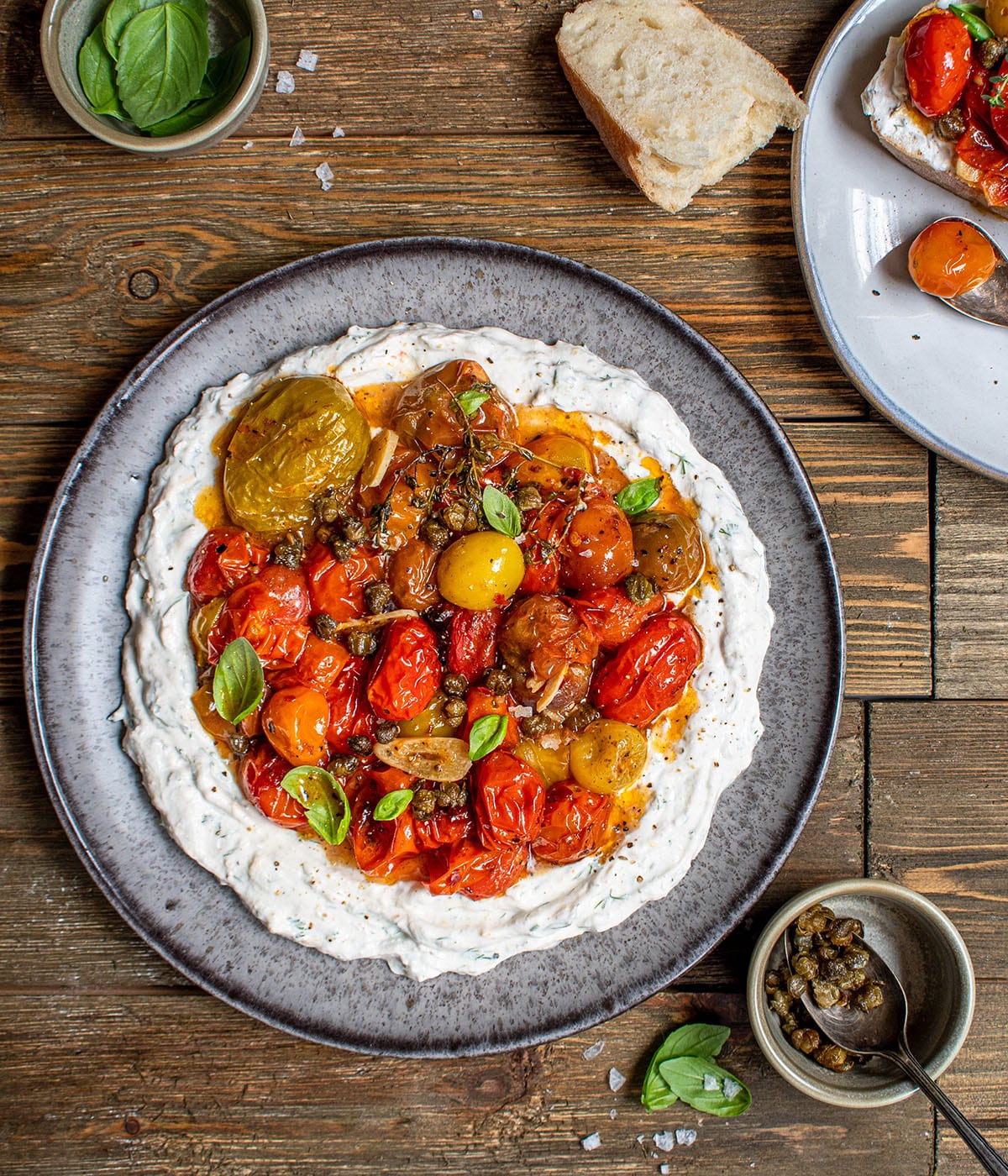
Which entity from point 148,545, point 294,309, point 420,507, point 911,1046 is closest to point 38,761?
point 148,545

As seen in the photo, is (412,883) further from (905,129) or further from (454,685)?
(905,129)

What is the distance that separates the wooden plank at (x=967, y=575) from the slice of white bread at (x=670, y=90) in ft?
4.90

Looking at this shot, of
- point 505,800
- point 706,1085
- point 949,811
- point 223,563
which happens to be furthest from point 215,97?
point 706,1085

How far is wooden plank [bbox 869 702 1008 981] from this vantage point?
347cm

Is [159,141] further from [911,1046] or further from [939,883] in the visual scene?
[911,1046]

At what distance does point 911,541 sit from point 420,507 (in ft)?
6.76

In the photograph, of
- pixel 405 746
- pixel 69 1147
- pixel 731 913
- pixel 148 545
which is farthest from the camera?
pixel 69 1147

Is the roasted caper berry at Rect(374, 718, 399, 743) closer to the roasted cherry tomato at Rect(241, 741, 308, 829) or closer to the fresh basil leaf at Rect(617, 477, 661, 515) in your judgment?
the roasted cherry tomato at Rect(241, 741, 308, 829)

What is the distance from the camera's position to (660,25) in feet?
10.5

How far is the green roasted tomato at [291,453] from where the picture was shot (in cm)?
259

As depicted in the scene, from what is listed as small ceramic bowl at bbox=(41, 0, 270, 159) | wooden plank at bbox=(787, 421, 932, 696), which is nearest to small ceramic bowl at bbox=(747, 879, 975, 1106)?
wooden plank at bbox=(787, 421, 932, 696)

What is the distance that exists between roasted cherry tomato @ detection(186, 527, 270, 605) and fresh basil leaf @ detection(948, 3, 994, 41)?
10.1 feet

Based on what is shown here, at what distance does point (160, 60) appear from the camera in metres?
2.97

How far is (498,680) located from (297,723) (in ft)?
2.03
